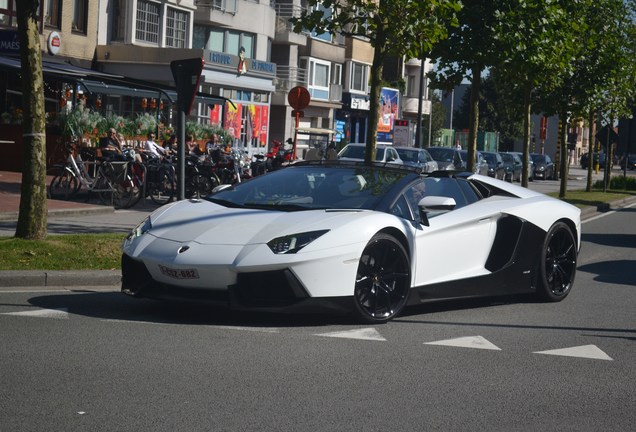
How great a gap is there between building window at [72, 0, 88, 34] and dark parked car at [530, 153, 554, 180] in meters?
29.3

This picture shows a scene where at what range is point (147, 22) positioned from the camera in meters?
44.9

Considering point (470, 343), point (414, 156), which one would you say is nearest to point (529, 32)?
point (470, 343)

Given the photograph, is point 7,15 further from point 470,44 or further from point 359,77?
point 359,77

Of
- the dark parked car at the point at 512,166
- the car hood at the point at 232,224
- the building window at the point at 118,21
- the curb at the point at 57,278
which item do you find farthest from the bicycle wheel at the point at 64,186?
the dark parked car at the point at 512,166

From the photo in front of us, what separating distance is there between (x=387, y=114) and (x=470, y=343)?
64.8 m

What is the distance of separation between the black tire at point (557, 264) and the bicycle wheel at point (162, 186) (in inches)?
525

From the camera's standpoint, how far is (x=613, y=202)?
3497 centimetres

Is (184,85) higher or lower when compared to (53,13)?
lower

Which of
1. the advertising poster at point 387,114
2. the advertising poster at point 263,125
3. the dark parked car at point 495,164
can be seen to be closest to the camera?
the dark parked car at point 495,164

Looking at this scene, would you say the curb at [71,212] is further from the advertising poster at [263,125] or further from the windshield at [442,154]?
the advertising poster at [263,125]

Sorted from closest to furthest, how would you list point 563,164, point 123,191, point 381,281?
1. point 381,281
2. point 123,191
3. point 563,164

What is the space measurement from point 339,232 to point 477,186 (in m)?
2.29

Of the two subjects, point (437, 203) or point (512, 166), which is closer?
point (437, 203)

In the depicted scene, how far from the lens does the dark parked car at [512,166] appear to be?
54656 millimetres
